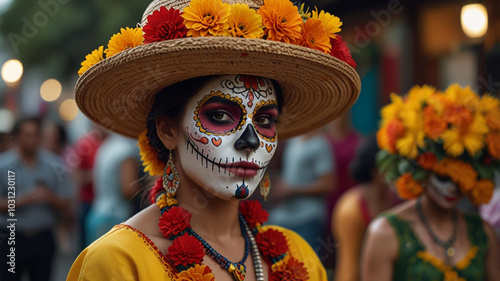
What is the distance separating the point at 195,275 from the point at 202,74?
30.8 inches

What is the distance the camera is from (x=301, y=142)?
247 inches

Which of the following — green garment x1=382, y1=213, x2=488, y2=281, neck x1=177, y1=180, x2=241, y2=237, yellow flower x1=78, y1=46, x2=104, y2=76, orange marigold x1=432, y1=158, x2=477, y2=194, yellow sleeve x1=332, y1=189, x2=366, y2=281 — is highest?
yellow flower x1=78, y1=46, x2=104, y2=76

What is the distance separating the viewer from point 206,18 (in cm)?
225

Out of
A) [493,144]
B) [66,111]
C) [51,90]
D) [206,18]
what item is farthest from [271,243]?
[66,111]

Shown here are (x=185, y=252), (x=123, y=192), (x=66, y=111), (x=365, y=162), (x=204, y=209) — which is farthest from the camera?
(x=66, y=111)

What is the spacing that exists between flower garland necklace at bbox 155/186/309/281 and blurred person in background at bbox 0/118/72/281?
2709 mm

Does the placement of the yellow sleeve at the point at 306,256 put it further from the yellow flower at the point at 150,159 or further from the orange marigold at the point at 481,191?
the orange marigold at the point at 481,191

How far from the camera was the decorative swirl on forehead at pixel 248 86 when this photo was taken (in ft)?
8.04

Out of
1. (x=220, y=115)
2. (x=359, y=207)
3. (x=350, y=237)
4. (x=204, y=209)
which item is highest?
(x=220, y=115)

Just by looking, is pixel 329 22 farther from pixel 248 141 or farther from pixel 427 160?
pixel 427 160

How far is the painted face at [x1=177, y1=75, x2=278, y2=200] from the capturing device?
94.0 inches

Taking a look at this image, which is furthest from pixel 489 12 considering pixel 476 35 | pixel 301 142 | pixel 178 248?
pixel 178 248

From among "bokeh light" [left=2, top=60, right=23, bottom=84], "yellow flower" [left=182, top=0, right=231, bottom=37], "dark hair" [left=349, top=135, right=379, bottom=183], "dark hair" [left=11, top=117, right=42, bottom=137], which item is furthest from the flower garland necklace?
"dark hair" [left=11, top=117, right=42, bottom=137]

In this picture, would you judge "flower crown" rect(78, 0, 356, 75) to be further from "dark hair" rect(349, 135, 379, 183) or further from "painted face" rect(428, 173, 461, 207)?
"dark hair" rect(349, 135, 379, 183)
